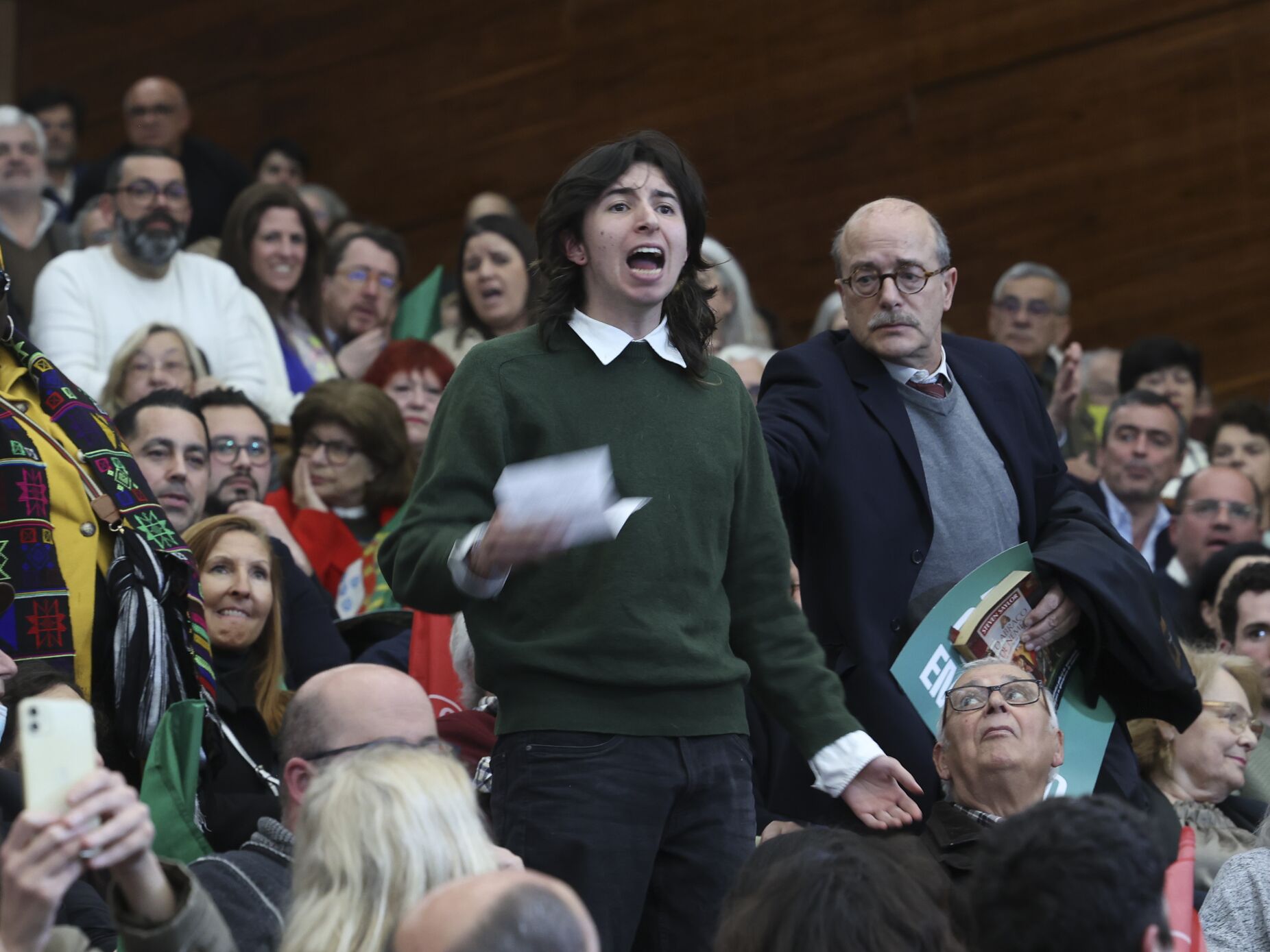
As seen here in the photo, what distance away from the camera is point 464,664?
3508 mm

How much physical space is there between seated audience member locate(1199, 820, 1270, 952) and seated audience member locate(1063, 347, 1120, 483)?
2588 mm

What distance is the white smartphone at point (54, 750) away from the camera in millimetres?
1631

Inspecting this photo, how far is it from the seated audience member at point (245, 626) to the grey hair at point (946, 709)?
125 cm

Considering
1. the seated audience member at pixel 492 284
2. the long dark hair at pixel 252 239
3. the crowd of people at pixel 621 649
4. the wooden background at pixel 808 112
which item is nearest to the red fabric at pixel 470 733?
the crowd of people at pixel 621 649

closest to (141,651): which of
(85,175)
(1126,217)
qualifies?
(85,175)

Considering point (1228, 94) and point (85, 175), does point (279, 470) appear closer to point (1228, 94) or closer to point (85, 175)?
point (85, 175)

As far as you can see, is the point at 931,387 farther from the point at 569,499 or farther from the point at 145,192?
the point at 145,192

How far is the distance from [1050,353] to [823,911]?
4.73 metres

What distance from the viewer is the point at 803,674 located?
255 centimetres

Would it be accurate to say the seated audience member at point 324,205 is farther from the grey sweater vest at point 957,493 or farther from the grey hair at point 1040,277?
the grey sweater vest at point 957,493

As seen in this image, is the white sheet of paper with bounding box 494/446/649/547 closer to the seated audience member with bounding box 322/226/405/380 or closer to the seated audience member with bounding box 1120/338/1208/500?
the seated audience member with bounding box 322/226/405/380

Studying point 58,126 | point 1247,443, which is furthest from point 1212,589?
point 58,126

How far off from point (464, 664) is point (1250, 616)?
213 cm

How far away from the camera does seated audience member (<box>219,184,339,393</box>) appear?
586 cm
